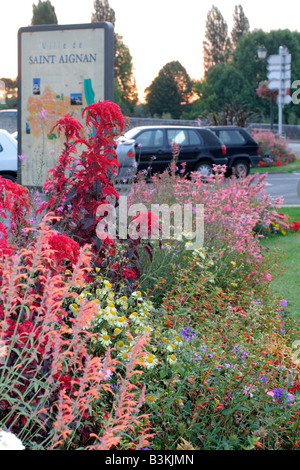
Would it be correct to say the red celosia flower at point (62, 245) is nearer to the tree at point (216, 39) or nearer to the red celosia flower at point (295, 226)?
the red celosia flower at point (295, 226)

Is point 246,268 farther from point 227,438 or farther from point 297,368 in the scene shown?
point 227,438

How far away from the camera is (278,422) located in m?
2.73

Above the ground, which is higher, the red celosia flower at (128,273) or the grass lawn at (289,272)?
the red celosia flower at (128,273)

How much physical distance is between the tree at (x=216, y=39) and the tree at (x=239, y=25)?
118cm

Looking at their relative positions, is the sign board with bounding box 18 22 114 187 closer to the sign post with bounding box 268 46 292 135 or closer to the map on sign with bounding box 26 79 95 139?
the map on sign with bounding box 26 79 95 139

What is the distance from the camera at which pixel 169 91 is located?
250ft

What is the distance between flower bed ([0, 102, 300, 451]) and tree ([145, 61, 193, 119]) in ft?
237

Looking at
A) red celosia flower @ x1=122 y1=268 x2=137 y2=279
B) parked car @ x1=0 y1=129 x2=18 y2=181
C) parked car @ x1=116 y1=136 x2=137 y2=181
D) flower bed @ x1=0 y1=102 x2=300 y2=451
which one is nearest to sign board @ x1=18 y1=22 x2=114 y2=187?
parked car @ x1=116 y1=136 x2=137 y2=181

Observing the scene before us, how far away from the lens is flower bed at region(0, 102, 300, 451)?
6.89 ft

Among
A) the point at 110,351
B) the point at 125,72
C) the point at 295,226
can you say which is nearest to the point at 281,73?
the point at 295,226

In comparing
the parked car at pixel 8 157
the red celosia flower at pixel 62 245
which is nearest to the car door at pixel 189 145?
the parked car at pixel 8 157

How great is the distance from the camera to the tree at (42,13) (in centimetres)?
6016

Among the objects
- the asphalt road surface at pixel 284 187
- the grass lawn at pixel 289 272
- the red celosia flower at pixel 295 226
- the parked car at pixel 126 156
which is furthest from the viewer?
the asphalt road surface at pixel 284 187
